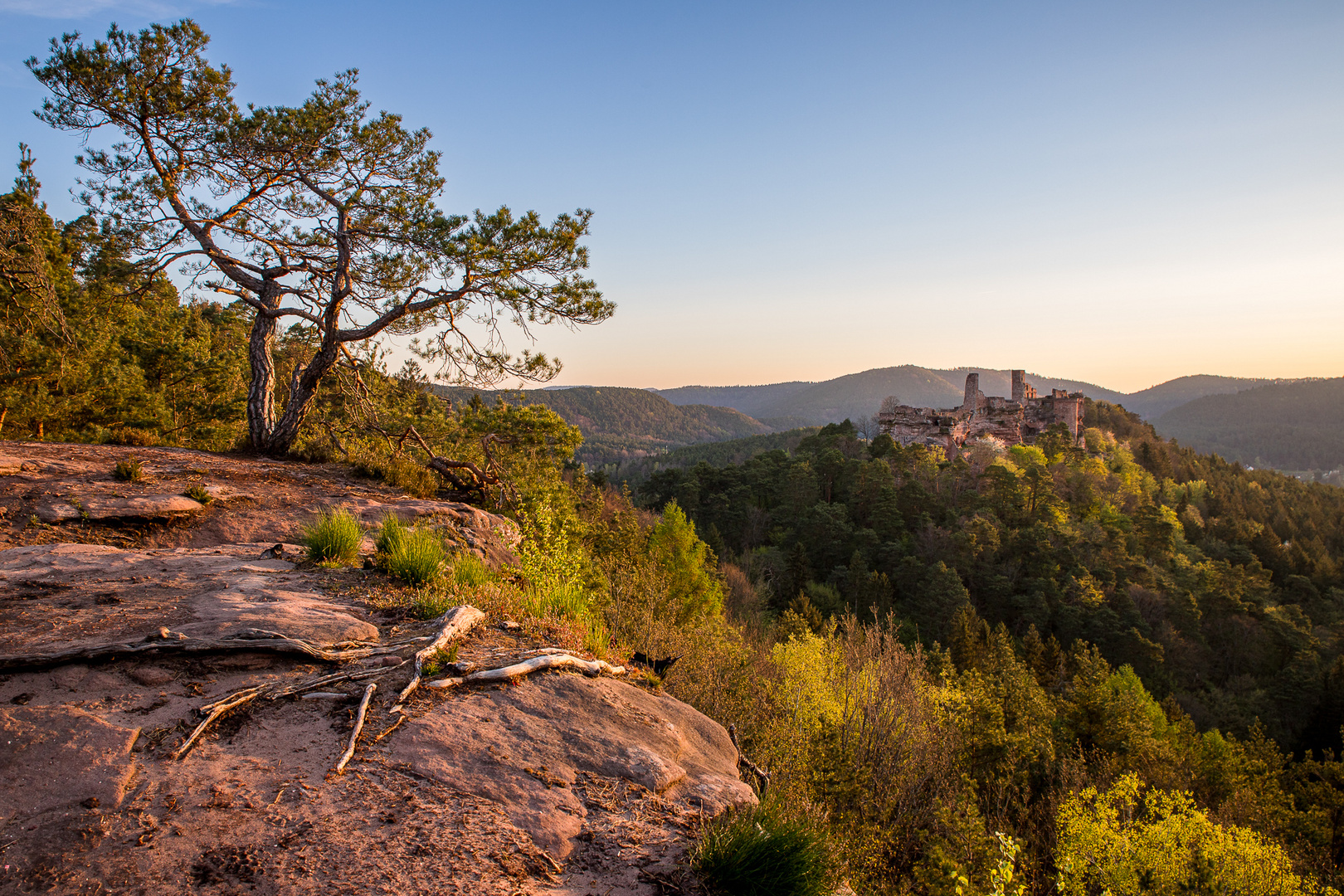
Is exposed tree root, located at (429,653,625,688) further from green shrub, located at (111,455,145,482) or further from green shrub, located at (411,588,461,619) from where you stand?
green shrub, located at (111,455,145,482)

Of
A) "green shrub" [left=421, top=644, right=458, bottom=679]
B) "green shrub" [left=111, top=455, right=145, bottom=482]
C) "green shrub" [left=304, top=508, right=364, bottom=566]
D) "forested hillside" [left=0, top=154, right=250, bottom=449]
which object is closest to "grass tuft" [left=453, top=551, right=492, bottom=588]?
"green shrub" [left=304, top=508, right=364, bottom=566]

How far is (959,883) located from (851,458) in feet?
165

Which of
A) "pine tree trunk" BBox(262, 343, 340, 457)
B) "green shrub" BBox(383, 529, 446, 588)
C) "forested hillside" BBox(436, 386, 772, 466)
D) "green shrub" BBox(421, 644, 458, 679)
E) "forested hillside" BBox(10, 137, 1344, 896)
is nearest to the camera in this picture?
"green shrub" BBox(421, 644, 458, 679)

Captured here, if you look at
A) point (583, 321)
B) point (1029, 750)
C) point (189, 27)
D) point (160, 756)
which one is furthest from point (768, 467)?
point (160, 756)

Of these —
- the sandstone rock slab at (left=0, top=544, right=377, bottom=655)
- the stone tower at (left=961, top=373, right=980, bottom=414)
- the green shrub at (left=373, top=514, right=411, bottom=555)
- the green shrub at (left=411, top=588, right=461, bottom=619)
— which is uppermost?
the stone tower at (left=961, top=373, right=980, bottom=414)

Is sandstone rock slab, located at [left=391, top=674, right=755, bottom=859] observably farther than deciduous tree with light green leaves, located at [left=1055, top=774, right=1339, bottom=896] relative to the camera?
No

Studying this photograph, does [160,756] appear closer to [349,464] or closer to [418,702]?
[418,702]

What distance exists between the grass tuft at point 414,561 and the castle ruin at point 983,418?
53734 mm

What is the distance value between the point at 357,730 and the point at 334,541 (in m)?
3.32

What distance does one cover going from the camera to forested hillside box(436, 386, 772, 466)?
449 ft

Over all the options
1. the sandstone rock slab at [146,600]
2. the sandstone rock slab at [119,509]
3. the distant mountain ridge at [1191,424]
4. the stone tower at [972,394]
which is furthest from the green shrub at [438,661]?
the distant mountain ridge at [1191,424]

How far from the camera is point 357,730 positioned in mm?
3029

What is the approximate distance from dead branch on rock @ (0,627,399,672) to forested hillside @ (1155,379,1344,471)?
185 m

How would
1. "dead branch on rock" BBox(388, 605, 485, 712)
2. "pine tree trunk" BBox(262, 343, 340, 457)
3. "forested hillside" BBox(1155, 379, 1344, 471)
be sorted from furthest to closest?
"forested hillside" BBox(1155, 379, 1344, 471)
"pine tree trunk" BBox(262, 343, 340, 457)
"dead branch on rock" BBox(388, 605, 485, 712)
